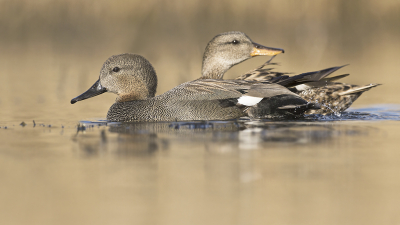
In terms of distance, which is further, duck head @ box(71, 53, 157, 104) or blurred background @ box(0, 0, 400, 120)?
blurred background @ box(0, 0, 400, 120)

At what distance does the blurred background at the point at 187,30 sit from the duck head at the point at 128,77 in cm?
513

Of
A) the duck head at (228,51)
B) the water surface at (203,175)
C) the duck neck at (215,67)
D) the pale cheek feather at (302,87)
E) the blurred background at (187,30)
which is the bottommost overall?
the water surface at (203,175)

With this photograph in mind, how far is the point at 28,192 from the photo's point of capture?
12.2 ft

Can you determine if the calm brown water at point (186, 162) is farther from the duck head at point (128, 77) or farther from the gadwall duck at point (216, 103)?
the duck head at point (128, 77)

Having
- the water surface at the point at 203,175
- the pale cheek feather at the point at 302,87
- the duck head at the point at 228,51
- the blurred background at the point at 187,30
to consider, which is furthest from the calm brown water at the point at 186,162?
the duck head at the point at 228,51

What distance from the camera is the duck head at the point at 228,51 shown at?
8.45 metres

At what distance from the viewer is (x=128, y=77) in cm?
739

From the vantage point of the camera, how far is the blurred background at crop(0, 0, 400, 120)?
45.0 feet

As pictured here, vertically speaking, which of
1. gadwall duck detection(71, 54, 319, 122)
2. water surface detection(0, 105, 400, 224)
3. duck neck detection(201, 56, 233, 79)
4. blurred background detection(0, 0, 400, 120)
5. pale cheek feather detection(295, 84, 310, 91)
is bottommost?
water surface detection(0, 105, 400, 224)

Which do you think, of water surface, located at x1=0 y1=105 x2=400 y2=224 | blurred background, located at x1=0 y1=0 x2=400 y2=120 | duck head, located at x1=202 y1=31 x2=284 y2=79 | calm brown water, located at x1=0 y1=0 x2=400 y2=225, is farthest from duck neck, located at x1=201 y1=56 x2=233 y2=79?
blurred background, located at x1=0 y1=0 x2=400 y2=120

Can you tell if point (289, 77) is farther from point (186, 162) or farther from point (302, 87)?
point (186, 162)

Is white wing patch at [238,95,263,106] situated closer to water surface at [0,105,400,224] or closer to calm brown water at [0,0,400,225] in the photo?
calm brown water at [0,0,400,225]

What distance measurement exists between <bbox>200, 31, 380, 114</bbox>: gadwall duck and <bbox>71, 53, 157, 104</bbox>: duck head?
1.38 meters

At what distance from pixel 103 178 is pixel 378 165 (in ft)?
6.46
